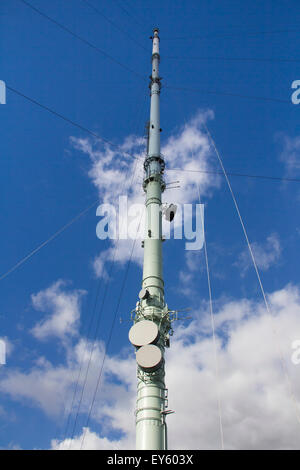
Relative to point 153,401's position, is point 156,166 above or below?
above

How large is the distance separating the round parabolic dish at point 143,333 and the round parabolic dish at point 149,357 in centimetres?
37

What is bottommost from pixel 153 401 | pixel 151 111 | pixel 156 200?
pixel 153 401

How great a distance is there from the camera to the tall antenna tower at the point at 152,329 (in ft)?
58.6

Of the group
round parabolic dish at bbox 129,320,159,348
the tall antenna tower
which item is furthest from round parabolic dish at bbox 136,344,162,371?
round parabolic dish at bbox 129,320,159,348

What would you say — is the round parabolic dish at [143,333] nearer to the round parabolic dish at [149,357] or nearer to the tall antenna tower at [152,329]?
the tall antenna tower at [152,329]

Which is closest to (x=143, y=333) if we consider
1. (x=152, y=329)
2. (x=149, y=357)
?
(x=152, y=329)

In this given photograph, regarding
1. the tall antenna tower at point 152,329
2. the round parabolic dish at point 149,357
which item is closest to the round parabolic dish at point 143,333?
the tall antenna tower at point 152,329

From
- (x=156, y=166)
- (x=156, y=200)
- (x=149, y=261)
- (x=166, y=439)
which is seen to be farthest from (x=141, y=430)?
(x=156, y=166)

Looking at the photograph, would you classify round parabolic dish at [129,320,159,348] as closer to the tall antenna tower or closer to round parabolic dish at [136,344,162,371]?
the tall antenna tower

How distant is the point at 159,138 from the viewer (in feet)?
101
